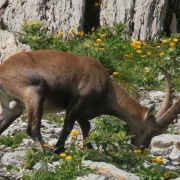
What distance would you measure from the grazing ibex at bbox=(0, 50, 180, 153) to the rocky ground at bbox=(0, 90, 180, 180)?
1.16 feet

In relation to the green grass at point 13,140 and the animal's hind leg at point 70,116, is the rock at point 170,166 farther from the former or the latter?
the green grass at point 13,140

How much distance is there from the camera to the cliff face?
1858cm

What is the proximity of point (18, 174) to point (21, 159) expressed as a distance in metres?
0.68

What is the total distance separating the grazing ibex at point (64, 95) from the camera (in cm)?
1213

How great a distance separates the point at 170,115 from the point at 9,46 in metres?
5.10

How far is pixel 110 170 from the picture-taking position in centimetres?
1076

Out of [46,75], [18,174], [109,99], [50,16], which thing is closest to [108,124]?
[109,99]

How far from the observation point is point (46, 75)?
1234cm

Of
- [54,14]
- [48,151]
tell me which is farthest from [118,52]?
[48,151]

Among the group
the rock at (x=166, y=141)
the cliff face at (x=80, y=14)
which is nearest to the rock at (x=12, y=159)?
the rock at (x=166, y=141)

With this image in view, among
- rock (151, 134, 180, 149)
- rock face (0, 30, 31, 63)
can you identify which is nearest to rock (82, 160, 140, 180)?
rock (151, 134, 180, 149)

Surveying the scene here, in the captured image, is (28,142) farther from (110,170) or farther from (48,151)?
(110,170)

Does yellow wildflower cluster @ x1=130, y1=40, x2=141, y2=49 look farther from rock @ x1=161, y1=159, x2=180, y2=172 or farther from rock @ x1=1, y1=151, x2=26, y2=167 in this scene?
rock @ x1=1, y1=151, x2=26, y2=167

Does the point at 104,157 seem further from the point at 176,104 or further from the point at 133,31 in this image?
the point at 133,31
